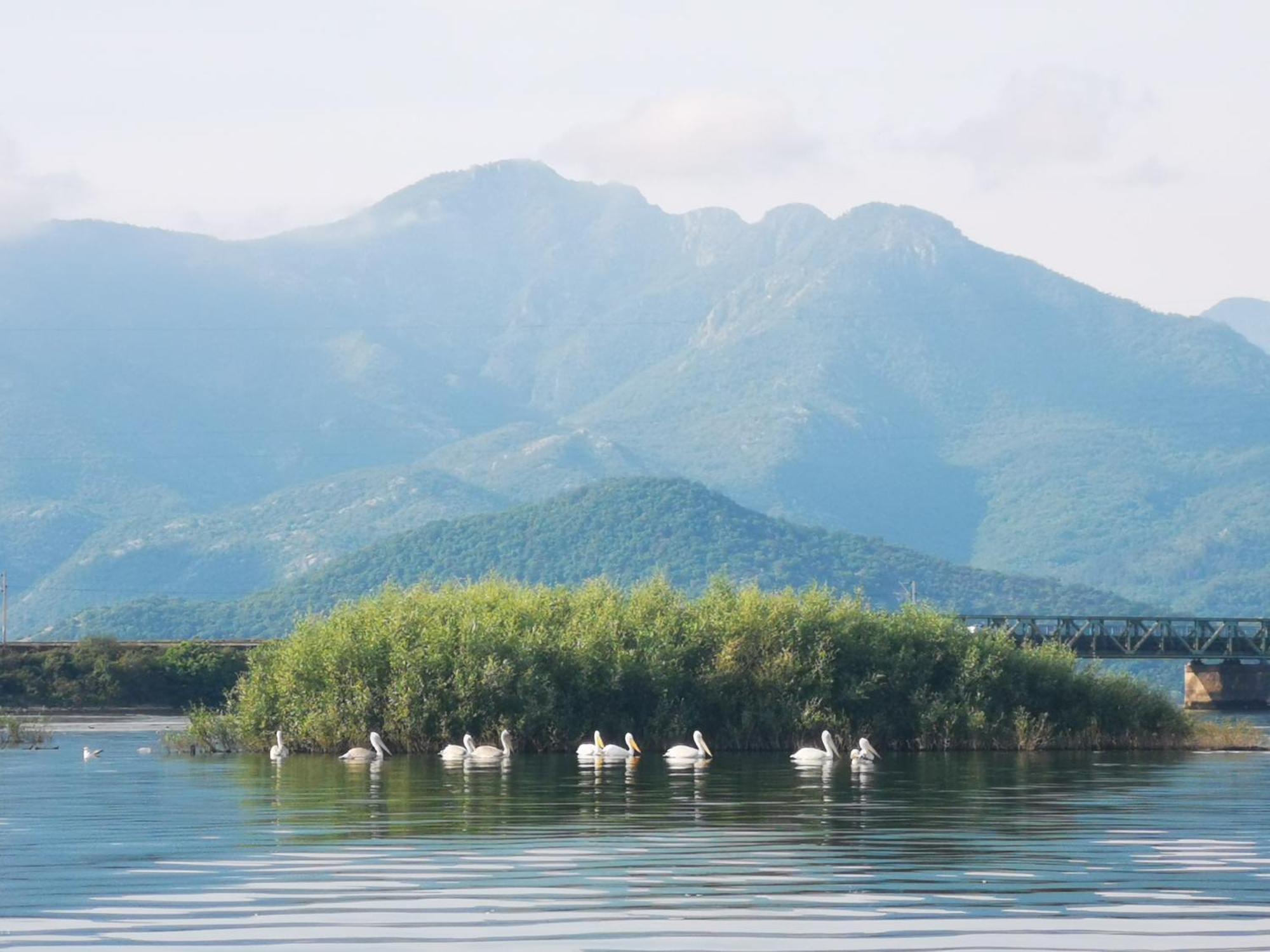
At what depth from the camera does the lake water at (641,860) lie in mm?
20516

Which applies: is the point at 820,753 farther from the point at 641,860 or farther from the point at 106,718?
the point at 106,718

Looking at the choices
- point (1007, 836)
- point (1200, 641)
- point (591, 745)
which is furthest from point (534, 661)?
point (1200, 641)

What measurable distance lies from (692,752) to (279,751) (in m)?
9.92

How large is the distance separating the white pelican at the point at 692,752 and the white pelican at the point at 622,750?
0.98 m

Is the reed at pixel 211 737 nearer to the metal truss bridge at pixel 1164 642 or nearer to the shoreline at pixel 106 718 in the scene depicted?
the shoreline at pixel 106 718

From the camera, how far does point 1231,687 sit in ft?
409

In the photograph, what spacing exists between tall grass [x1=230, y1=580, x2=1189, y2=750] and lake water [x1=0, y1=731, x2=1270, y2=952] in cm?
738

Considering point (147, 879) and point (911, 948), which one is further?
point (147, 879)

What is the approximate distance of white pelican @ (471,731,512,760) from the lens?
159 ft

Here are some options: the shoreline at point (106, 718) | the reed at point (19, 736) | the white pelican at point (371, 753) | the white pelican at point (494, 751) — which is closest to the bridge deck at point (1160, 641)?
the shoreline at point (106, 718)

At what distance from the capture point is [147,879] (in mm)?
24891

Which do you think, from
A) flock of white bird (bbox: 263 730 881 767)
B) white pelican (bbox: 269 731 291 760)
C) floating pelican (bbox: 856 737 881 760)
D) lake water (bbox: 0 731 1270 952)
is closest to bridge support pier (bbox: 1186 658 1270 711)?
flock of white bird (bbox: 263 730 881 767)

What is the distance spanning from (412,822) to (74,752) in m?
28.0

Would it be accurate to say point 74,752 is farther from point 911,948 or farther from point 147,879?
point 911,948
